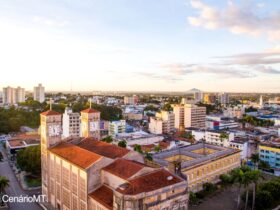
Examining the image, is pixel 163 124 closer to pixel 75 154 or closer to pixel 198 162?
pixel 198 162

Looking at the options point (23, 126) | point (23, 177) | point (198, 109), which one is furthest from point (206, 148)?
point (23, 126)

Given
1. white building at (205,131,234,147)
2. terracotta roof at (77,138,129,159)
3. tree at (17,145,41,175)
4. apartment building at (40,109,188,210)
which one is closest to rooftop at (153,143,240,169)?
terracotta roof at (77,138,129,159)

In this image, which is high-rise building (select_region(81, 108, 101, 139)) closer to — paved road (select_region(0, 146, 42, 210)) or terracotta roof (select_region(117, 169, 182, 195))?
paved road (select_region(0, 146, 42, 210))

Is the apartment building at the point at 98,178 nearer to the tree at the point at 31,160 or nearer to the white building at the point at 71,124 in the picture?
the tree at the point at 31,160

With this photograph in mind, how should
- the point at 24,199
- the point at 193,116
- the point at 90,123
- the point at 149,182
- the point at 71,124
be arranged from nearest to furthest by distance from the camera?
the point at 149,182 < the point at 24,199 < the point at 90,123 < the point at 71,124 < the point at 193,116

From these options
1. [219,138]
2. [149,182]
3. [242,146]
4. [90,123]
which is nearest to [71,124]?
[219,138]

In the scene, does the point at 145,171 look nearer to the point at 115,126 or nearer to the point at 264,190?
the point at 264,190

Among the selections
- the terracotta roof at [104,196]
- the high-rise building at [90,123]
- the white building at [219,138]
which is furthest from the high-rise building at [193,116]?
the terracotta roof at [104,196]

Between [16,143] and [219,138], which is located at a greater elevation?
[219,138]
